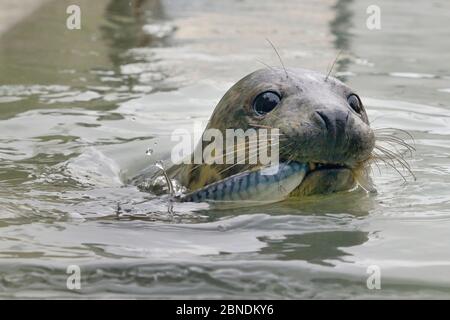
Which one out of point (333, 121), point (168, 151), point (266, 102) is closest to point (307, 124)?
point (333, 121)

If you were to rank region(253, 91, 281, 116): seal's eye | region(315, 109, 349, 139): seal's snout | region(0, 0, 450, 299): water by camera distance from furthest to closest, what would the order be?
region(253, 91, 281, 116): seal's eye < region(315, 109, 349, 139): seal's snout < region(0, 0, 450, 299): water

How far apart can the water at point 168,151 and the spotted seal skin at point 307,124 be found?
0.18 m

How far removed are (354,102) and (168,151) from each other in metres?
1.73

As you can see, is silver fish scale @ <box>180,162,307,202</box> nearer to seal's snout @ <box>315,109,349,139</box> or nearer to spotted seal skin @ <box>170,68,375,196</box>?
spotted seal skin @ <box>170,68,375,196</box>

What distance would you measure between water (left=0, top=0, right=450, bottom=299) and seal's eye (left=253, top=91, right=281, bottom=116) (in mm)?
425

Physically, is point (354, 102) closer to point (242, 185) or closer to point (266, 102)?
point (266, 102)

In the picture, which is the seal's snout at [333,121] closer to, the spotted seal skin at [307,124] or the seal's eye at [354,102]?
the spotted seal skin at [307,124]

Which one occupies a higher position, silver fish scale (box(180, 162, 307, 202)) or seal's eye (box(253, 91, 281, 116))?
seal's eye (box(253, 91, 281, 116))

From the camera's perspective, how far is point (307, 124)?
4.34m

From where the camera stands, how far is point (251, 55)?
9.59m

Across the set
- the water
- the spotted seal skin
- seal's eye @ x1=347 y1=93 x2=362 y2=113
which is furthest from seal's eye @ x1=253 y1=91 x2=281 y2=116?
the water

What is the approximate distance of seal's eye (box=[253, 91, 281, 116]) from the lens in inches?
183

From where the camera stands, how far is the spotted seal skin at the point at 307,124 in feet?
14.1

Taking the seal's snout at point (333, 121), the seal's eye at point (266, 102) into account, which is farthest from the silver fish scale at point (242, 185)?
the seal's eye at point (266, 102)
